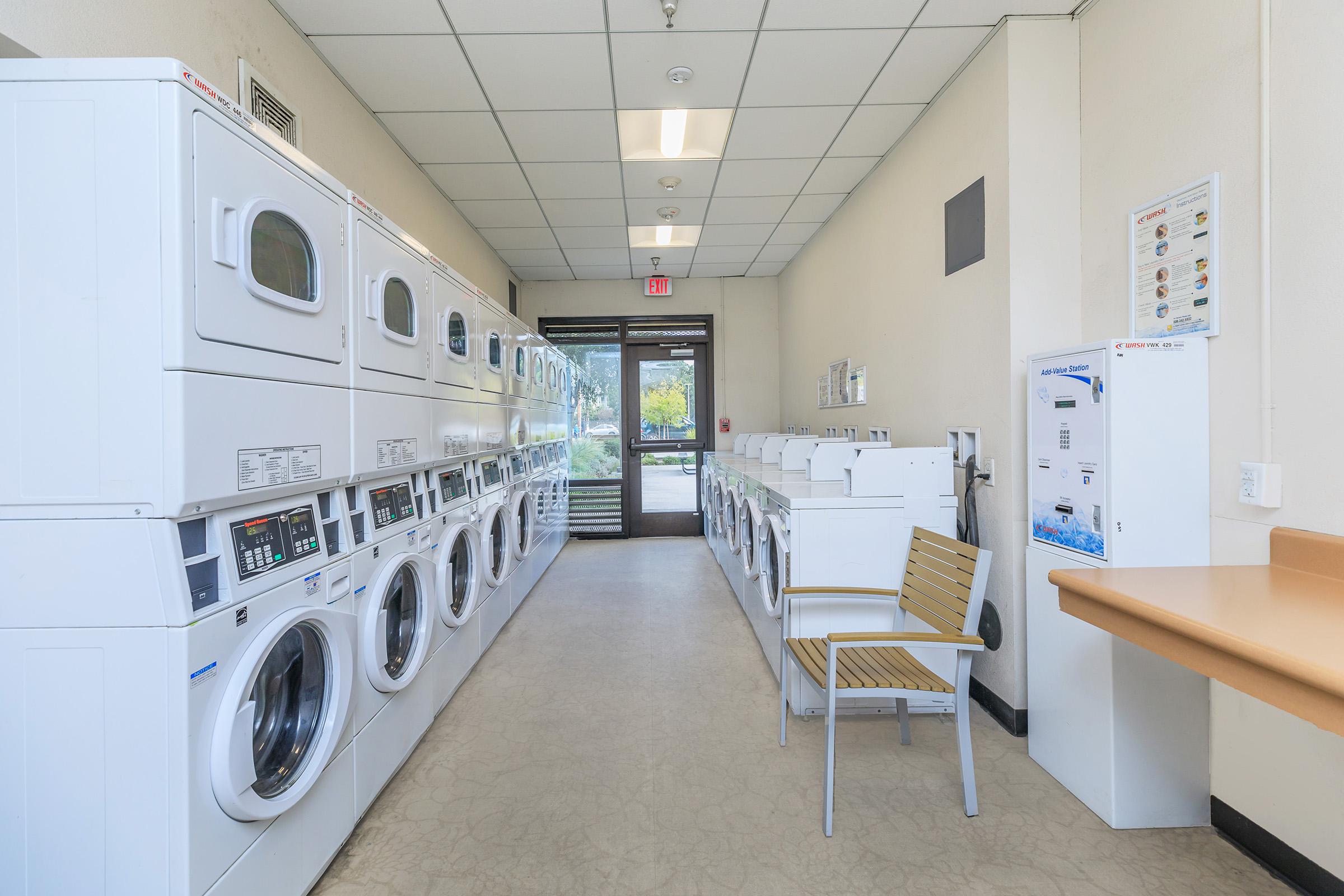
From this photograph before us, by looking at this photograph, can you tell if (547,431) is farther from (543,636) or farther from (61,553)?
(61,553)

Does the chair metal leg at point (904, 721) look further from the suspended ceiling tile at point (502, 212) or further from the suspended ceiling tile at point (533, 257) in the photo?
the suspended ceiling tile at point (533, 257)

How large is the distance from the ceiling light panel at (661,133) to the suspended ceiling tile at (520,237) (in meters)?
1.51

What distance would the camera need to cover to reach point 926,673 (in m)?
2.09

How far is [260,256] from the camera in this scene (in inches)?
55.2

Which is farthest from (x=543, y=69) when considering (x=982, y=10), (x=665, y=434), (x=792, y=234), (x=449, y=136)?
(x=665, y=434)

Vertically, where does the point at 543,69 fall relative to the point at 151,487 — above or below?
above

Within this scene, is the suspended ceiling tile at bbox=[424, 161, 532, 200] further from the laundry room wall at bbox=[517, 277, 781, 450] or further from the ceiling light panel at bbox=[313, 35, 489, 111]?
the laundry room wall at bbox=[517, 277, 781, 450]

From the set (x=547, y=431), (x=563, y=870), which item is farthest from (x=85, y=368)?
(x=547, y=431)

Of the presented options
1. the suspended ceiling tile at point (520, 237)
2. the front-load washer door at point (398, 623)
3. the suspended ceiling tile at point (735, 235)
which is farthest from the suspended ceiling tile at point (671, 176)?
the front-load washer door at point (398, 623)

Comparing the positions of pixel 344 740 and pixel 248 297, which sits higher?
pixel 248 297

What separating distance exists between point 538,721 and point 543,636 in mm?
1033

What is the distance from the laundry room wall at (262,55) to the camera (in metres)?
1.56

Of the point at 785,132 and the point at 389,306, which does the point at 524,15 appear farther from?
the point at 785,132

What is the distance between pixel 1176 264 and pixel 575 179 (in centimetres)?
320
